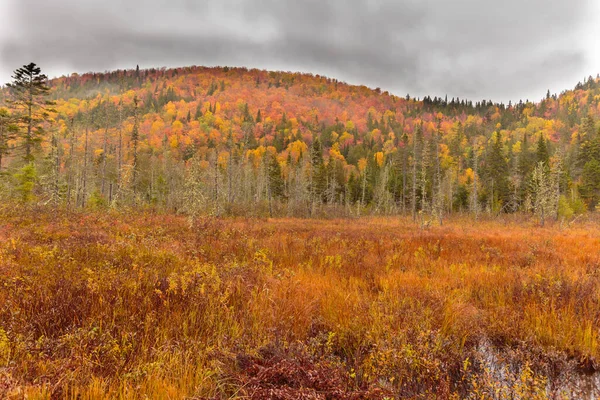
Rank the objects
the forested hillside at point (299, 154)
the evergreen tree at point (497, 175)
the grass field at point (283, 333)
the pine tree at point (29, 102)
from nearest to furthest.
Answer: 1. the grass field at point (283, 333)
2. the pine tree at point (29, 102)
3. the forested hillside at point (299, 154)
4. the evergreen tree at point (497, 175)

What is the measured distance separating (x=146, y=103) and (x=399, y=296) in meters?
177

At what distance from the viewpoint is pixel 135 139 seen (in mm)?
30109

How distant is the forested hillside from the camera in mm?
32094

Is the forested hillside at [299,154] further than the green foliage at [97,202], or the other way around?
the forested hillside at [299,154]

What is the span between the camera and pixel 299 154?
92125 mm

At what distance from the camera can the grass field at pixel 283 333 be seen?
2.51m

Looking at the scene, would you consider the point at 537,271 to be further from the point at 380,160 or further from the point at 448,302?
the point at 380,160

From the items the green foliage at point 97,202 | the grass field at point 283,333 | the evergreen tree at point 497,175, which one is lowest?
the grass field at point 283,333

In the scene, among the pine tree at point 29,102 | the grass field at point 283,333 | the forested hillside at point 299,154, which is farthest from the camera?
the forested hillside at point 299,154

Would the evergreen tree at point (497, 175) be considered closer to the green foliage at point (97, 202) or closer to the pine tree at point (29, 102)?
the green foliage at point (97, 202)

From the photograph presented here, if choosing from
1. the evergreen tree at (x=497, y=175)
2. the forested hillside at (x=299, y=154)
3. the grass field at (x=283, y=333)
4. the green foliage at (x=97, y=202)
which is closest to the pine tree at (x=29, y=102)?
the forested hillside at (x=299, y=154)

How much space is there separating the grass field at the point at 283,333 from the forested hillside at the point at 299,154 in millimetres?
10839

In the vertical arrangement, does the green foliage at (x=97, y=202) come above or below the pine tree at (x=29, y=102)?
below

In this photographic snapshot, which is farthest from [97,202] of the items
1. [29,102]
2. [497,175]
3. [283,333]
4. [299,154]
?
[497,175]
